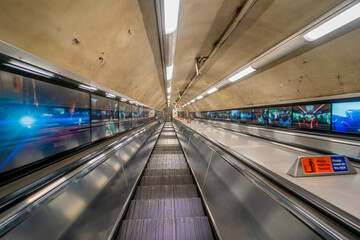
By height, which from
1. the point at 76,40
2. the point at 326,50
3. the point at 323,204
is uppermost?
the point at 326,50

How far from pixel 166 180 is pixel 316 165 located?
2.86 meters

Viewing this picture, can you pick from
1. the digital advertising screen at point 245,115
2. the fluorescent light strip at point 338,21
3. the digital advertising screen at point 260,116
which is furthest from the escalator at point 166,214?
the digital advertising screen at point 245,115

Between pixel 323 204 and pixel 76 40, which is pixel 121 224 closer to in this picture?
pixel 323 204

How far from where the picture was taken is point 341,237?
0.61 m

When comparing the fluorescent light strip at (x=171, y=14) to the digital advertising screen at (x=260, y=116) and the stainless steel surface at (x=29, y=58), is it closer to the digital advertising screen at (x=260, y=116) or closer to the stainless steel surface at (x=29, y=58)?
the stainless steel surface at (x=29, y=58)

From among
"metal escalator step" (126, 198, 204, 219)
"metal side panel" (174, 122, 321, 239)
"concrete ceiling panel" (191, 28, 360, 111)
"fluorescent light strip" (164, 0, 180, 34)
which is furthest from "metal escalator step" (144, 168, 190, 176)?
"concrete ceiling panel" (191, 28, 360, 111)

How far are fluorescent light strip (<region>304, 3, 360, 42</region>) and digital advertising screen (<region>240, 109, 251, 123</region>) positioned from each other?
5972 millimetres

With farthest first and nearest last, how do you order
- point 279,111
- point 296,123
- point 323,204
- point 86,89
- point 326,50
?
point 279,111 → point 296,123 → point 326,50 → point 86,89 → point 323,204

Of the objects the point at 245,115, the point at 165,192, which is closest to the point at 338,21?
the point at 165,192

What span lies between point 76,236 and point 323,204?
1.82 m

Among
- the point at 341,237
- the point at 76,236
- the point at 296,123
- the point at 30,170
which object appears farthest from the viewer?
the point at 296,123

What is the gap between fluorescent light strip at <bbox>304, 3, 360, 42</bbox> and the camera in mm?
1895

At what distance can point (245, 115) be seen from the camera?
8.53 meters

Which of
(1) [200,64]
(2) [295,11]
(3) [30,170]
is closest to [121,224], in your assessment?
(3) [30,170]
